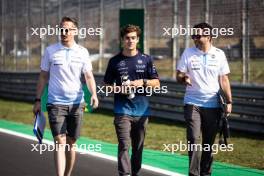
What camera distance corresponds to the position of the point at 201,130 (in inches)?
295

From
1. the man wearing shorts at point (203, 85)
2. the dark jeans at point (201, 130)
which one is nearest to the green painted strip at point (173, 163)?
the dark jeans at point (201, 130)

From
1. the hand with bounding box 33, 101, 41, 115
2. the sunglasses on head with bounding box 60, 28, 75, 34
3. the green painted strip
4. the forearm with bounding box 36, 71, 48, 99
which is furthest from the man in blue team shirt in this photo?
the green painted strip

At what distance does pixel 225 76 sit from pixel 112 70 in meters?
1.38

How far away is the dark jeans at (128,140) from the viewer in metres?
6.94

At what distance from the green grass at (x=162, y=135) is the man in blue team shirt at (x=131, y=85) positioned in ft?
7.78

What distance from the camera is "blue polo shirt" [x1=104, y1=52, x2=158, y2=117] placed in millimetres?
7141

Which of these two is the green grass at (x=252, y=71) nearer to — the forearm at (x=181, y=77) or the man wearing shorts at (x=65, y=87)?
the forearm at (x=181, y=77)

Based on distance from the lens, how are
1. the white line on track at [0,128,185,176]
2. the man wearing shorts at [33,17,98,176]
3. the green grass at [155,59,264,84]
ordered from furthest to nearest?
the green grass at [155,59,264,84], the white line on track at [0,128,185,176], the man wearing shorts at [33,17,98,176]

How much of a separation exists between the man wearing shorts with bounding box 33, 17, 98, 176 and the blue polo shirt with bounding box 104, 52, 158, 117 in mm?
323

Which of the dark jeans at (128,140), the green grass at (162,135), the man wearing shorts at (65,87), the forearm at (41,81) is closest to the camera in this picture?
the dark jeans at (128,140)

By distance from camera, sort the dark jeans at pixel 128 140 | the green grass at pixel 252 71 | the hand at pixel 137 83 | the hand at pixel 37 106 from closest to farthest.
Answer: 1. the dark jeans at pixel 128 140
2. the hand at pixel 137 83
3. the hand at pixel 37 106
4. the green grass at pixel 252 71

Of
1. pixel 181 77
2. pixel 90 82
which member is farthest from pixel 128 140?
pixel 181 77

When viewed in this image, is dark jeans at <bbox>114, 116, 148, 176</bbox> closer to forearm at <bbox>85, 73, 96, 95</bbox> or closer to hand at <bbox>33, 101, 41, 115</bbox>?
forearm at <bbox>85, 73, 96, 95</bbox>

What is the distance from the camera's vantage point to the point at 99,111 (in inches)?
635
